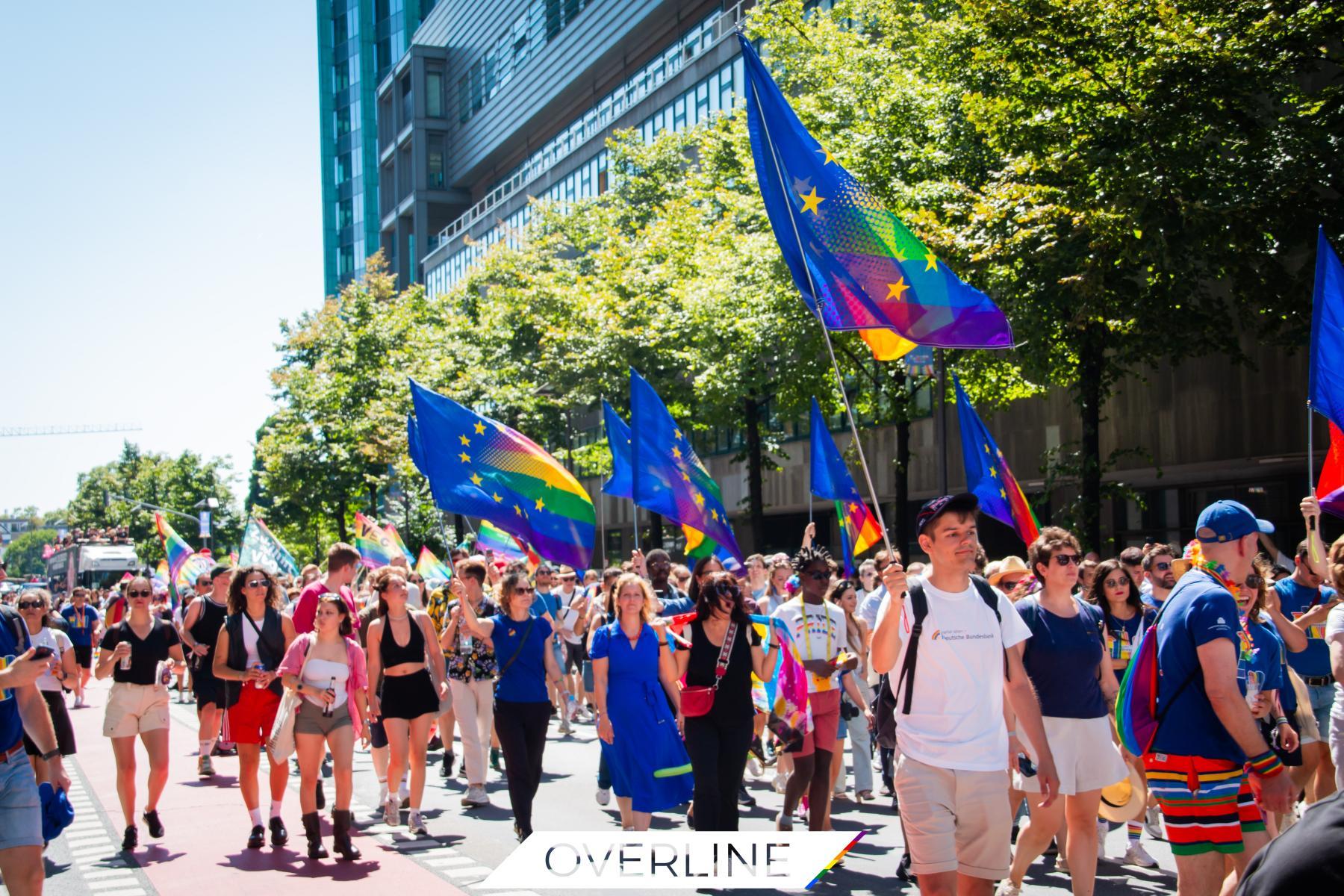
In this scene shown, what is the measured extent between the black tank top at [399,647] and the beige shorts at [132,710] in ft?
5.90

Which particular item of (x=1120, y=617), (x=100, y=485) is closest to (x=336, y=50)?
(x=100, y=485)

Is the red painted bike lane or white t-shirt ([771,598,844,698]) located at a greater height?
white t-shirt ([771,598,844,698])

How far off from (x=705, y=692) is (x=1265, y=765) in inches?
133

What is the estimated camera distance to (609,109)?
4928cm

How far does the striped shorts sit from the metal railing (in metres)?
29.8

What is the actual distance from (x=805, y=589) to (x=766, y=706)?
0.82 meters

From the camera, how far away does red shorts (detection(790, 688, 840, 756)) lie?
27.5 feet

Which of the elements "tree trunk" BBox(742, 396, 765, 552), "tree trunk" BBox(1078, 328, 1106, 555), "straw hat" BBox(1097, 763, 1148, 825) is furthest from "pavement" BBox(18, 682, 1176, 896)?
"tree trunk" BBox(742, 396, 765, 552)

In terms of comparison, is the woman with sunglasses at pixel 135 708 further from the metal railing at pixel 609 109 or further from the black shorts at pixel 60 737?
the metal railing at pixel 609 109

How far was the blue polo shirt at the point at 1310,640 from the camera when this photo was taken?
28.5ft

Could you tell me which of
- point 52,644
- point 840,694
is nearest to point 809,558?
point 840,694

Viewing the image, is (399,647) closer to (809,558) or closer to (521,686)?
(521,686)

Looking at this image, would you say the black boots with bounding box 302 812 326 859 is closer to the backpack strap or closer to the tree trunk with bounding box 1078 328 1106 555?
the backpack strap

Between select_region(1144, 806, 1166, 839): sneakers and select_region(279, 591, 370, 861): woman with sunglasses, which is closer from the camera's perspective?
select_region(279, 591, 370, 861): woman with sunglasses
